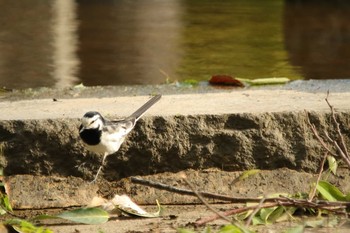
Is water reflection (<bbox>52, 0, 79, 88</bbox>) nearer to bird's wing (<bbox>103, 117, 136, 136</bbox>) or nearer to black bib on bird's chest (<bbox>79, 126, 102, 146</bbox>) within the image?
bird's wing (<bbox>103, 117, 136, 136</bbox>)

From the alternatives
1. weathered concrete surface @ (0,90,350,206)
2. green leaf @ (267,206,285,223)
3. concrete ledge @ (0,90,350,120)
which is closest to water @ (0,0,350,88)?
concrete ledge @ (0,90,350,120)

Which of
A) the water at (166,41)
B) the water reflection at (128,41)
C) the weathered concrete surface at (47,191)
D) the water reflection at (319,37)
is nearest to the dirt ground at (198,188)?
the weathered concrete surface at (47,191)

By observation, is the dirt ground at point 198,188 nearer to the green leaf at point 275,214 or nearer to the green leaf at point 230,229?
the green leaf at point 275,214

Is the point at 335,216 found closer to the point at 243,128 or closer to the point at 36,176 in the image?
the point at 243,128

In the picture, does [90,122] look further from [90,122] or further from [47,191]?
[47,191]

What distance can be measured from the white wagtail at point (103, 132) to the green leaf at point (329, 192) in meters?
0.90

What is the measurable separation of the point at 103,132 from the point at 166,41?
208 inches

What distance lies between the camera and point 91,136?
447 centimetres

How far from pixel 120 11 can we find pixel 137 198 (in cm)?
784

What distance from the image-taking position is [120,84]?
727 cm

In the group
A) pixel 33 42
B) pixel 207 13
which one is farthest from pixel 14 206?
pixel 207 13

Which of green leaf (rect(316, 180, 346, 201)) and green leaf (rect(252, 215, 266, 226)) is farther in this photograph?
green leaf (rect(316, 180, 346, 201))

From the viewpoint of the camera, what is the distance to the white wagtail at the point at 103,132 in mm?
4430

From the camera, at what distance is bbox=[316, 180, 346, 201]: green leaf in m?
4.34
